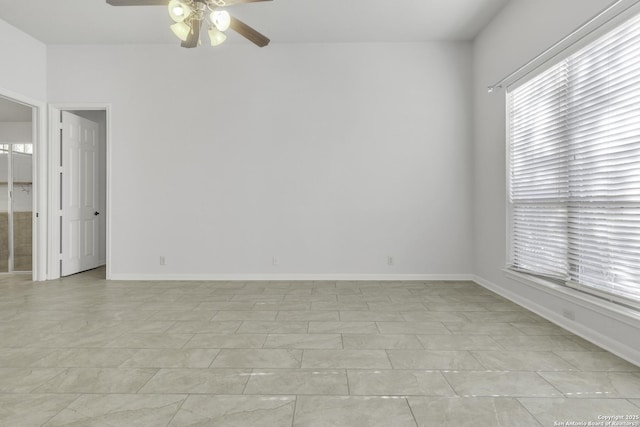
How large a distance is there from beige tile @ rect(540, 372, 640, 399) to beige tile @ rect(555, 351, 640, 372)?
7 cm

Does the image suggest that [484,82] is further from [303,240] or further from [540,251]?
[303,240]

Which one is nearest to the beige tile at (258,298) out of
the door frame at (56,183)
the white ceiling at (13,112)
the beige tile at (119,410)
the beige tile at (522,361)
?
the beige tile at (119,410)

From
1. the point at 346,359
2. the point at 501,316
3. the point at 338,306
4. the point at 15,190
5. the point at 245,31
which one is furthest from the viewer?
the point at 15,190

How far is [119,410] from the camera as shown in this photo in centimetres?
180

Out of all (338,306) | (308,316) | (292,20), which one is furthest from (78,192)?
(338,306)

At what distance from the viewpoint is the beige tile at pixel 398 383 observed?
6.46ft

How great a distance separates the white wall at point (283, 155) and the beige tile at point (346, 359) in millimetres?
2517

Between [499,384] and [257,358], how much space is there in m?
1.52

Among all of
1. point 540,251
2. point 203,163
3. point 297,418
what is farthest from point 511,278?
point 203,163

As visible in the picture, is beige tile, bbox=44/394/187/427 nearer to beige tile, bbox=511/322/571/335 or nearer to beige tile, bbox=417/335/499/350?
beige tile, bbox=417/335/499/350

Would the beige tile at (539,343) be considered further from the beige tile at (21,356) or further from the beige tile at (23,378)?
the beige tile at (21,356)

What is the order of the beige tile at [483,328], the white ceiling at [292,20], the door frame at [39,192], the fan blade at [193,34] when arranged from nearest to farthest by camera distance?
1. the fan blade at [193,34]
2. the beige tile at [483,328]
3. the white ceiling at [292,20]
4. the door frame at [39,192]

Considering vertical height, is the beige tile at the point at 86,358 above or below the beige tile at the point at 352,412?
above

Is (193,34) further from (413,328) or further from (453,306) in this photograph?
(453,306)
